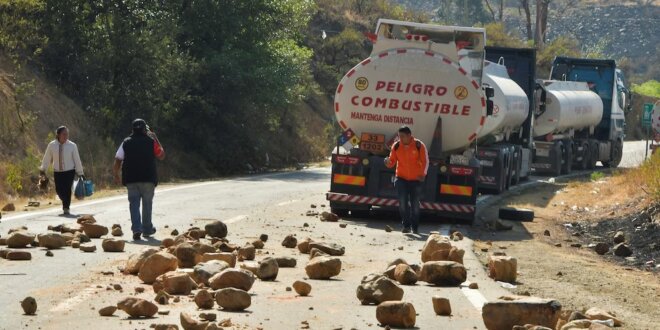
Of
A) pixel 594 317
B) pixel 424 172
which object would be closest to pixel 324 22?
pixel 424 172

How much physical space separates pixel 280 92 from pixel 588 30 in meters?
94.1

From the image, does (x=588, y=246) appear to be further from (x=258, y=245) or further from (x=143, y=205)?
(x=143, y=205)

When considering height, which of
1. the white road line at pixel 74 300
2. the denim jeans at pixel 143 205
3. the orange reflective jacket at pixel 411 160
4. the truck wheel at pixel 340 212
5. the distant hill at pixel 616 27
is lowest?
the truck wheel at pixel 340 212

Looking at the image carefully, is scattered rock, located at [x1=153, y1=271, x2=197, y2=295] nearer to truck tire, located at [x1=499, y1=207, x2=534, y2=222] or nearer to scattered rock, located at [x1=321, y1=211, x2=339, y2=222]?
scattered rock, located at [x1=321, y1=211, x2=339, y2=222]

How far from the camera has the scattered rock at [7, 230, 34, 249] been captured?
633 inches

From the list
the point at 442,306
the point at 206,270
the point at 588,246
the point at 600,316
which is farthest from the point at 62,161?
the point at 600,316

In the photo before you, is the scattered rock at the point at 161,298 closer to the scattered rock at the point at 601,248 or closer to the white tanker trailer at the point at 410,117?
the scattered rock at the point at 601,248

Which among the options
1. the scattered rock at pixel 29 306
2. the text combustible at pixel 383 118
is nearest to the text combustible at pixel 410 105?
the text combustible at pixel 383 118

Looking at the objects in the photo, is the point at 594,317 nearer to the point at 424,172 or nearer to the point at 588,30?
the point at 424,172

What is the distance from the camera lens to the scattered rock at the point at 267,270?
13742 mm

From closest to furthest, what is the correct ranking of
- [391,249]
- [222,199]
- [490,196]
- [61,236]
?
[61,236] < [391,249] < [222,199] < [490,196]

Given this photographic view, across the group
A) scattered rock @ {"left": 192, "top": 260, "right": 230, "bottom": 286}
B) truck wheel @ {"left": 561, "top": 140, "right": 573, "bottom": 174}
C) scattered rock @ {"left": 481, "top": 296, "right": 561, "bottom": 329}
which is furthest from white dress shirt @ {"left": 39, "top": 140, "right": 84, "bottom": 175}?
truck wheel @ {"left": 561, "top": 140, "right": 573, "bottom": 174}

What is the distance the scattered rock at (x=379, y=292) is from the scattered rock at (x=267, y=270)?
1758 mm

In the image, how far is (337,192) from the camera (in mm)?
23984
